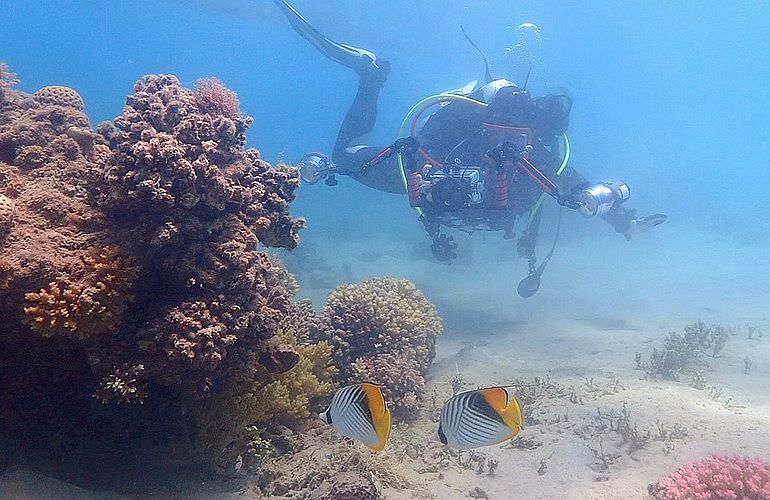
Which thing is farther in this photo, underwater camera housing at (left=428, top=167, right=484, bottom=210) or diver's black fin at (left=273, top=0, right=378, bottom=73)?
diver's black fin at (left=273, top=0, right=378, bottom=73)

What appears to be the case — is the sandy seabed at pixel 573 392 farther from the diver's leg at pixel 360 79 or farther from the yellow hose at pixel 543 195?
the diver's leg at pixel 360 79

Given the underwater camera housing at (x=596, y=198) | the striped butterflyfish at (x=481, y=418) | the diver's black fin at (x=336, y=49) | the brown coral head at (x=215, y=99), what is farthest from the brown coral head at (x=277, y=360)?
the diver's black fin at (x=336, y=49)

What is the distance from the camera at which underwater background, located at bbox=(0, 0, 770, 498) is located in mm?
7617

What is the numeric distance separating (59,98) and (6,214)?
9.80 feet

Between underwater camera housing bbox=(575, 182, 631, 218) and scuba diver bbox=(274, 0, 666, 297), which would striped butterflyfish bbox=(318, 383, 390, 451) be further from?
underwater camera housing bbox=(575, 182, 631, 218)

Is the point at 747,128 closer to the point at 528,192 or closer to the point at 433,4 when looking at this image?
the point at 433,4

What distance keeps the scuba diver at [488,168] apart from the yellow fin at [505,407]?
607 centimetres

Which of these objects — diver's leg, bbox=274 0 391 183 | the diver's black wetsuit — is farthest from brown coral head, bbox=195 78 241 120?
diver's leg, bbox=274 0 391 183

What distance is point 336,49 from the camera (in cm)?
1440

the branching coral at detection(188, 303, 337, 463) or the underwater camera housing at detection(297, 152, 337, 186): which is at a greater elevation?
the underwater camera housing at detection(297, 152, 337, 186)

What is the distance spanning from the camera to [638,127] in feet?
274

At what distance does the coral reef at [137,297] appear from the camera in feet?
9.42

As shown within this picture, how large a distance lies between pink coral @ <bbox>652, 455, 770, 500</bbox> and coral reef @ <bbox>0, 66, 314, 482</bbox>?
3304mm

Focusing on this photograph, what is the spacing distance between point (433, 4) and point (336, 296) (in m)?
43.1
